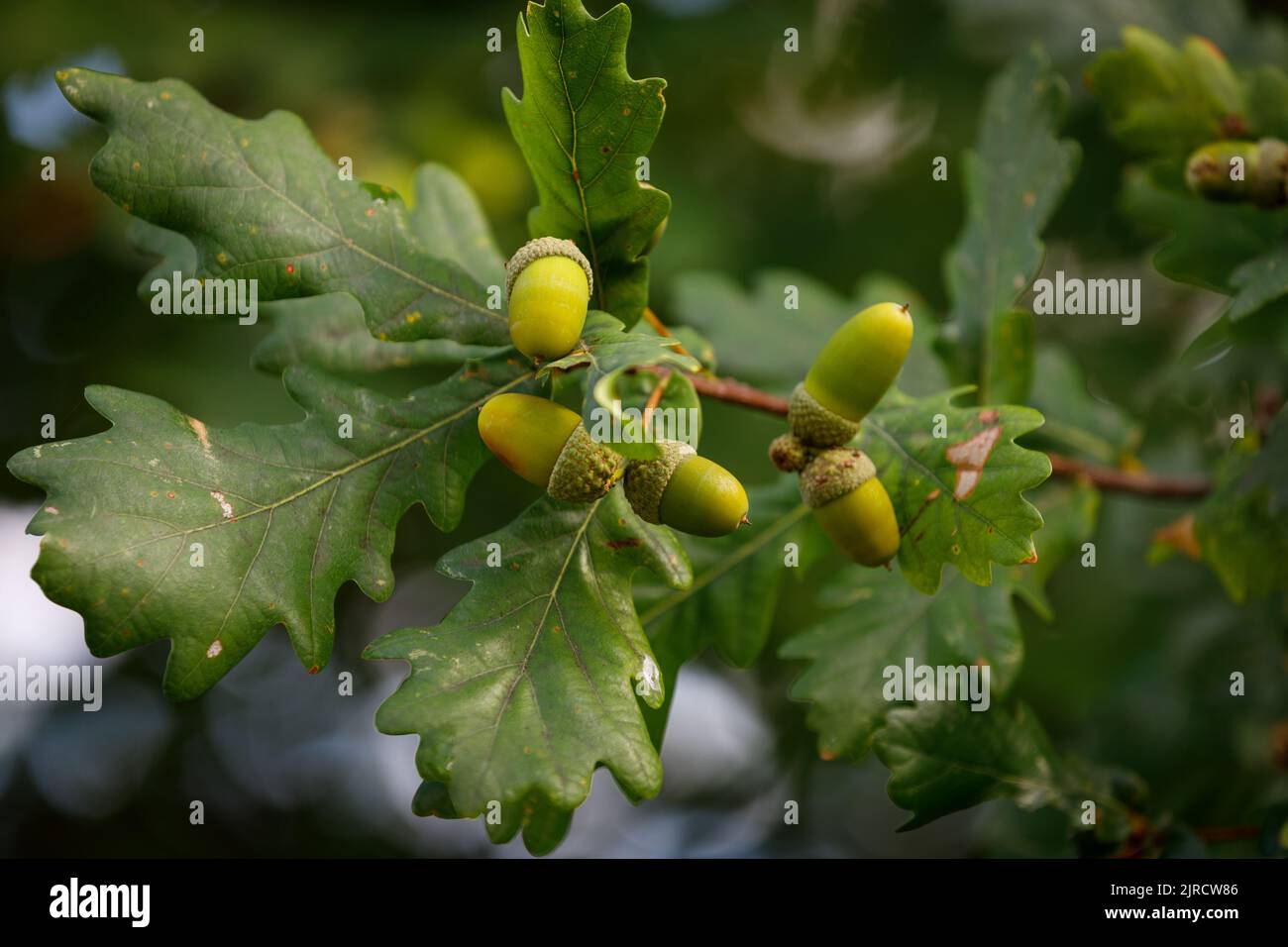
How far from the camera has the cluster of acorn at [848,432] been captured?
123cm

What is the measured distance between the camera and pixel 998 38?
2908mm

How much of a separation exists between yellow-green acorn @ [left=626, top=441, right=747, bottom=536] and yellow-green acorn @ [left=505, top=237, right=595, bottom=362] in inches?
6.1

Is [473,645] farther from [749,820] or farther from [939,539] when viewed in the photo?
[749,820]

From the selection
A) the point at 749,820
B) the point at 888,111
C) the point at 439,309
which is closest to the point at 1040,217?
the point at 439,309

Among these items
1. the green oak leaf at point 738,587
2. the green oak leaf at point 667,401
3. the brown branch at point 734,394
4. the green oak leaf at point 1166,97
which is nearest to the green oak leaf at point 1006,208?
the green oak leaf at point 1166,97

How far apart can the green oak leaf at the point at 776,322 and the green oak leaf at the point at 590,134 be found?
2.72ft

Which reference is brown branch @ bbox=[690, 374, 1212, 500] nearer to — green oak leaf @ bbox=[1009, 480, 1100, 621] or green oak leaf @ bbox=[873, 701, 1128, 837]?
green oak leaf @ bbox=[1009, 480, 1100, 621]

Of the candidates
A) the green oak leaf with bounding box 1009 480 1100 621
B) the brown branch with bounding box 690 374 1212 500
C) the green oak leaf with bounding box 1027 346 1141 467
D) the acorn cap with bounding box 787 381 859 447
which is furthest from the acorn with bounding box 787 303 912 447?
the green oak leaf with bounding box 1027 346 1141 467

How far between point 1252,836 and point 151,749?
3.72 m

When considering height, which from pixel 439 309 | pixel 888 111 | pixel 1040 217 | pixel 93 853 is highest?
pixel 888 111

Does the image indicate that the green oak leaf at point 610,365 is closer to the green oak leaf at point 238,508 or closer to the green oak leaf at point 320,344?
the green oak leaf at point 238,508

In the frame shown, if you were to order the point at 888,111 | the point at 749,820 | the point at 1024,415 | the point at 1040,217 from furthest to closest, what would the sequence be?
the point at 749,820, the point at 888,111, the point at 1040,217, the point at 1024,415

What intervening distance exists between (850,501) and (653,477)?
0.26 meters

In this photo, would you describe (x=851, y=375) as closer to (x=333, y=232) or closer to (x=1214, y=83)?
(x=333, y=232)
